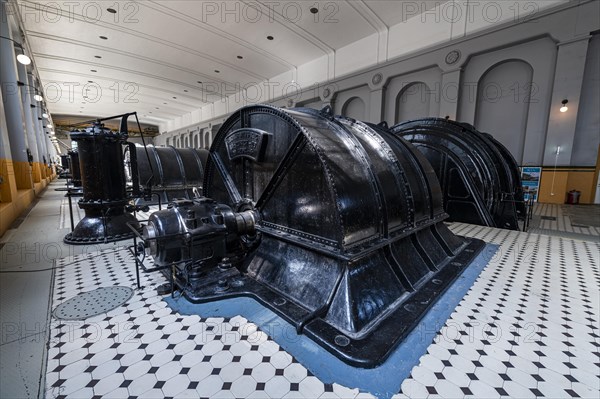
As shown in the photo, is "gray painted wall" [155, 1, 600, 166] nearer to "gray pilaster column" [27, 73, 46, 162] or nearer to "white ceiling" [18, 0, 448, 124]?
"white ceiling" [18, 0, 448, 124]

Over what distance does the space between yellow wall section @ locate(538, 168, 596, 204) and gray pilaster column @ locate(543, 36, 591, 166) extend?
34cm

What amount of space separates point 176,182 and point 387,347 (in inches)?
302

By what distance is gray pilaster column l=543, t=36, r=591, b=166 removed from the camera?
675 cm

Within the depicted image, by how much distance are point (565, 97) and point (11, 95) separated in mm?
14615

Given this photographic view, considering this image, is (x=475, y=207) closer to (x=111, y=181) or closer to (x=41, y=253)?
(x=111, y=181)

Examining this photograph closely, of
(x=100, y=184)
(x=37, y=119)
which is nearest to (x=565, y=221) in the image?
(x=100, y=184)

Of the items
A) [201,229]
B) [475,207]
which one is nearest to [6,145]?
[201,229]

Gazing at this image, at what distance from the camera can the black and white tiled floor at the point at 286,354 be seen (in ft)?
4.84

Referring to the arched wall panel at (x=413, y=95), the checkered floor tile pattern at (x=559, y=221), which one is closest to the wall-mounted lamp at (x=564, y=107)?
the checkered floor tile pattern at (x=559, y=221)

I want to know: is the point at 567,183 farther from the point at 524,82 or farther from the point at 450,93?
the point at 450,93

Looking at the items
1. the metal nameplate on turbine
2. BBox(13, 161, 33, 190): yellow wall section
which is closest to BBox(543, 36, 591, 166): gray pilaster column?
the metal nameplate on turbine

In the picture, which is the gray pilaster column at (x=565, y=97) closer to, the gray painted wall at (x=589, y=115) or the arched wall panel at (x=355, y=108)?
the gray painted wall at (x=589, y=115)

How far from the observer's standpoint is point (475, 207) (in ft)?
17.3

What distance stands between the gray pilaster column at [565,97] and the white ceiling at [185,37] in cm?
406
